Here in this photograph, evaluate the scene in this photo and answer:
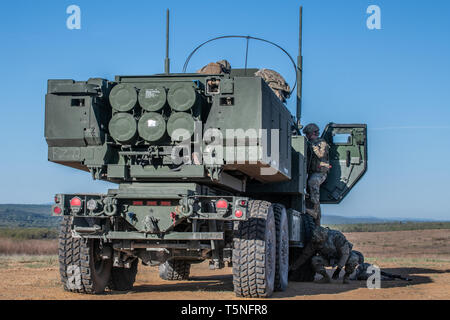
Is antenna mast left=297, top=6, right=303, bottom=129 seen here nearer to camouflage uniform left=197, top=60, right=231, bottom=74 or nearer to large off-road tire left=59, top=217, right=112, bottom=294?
camouflage uniform left=197, top=60, right=231, bottom=74

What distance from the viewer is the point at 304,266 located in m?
15.2

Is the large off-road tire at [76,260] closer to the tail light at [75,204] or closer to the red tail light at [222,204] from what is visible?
the tail light at [75,204]

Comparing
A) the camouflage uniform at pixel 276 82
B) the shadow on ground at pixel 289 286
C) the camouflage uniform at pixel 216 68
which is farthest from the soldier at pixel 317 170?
the camouflage uniform at pixel 216 68

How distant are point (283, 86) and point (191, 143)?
5086 mm

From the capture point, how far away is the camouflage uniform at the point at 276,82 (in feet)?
47.6

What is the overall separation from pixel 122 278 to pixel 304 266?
4682mm

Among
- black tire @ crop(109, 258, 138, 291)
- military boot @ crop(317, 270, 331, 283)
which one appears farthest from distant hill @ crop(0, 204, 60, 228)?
black tire @ crop(109, 258, 138, 291)

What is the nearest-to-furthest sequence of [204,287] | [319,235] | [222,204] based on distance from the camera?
[222,204], [204,287], [319,235]

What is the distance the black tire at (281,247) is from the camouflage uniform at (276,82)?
3579 millimetres

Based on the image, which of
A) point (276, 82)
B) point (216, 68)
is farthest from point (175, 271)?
point (276, 82)

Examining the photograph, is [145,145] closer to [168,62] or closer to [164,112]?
[164,112]

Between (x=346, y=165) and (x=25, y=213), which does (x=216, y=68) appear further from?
(x=25, y=213)

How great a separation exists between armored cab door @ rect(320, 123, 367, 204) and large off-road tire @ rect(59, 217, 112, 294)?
23.7 ft
